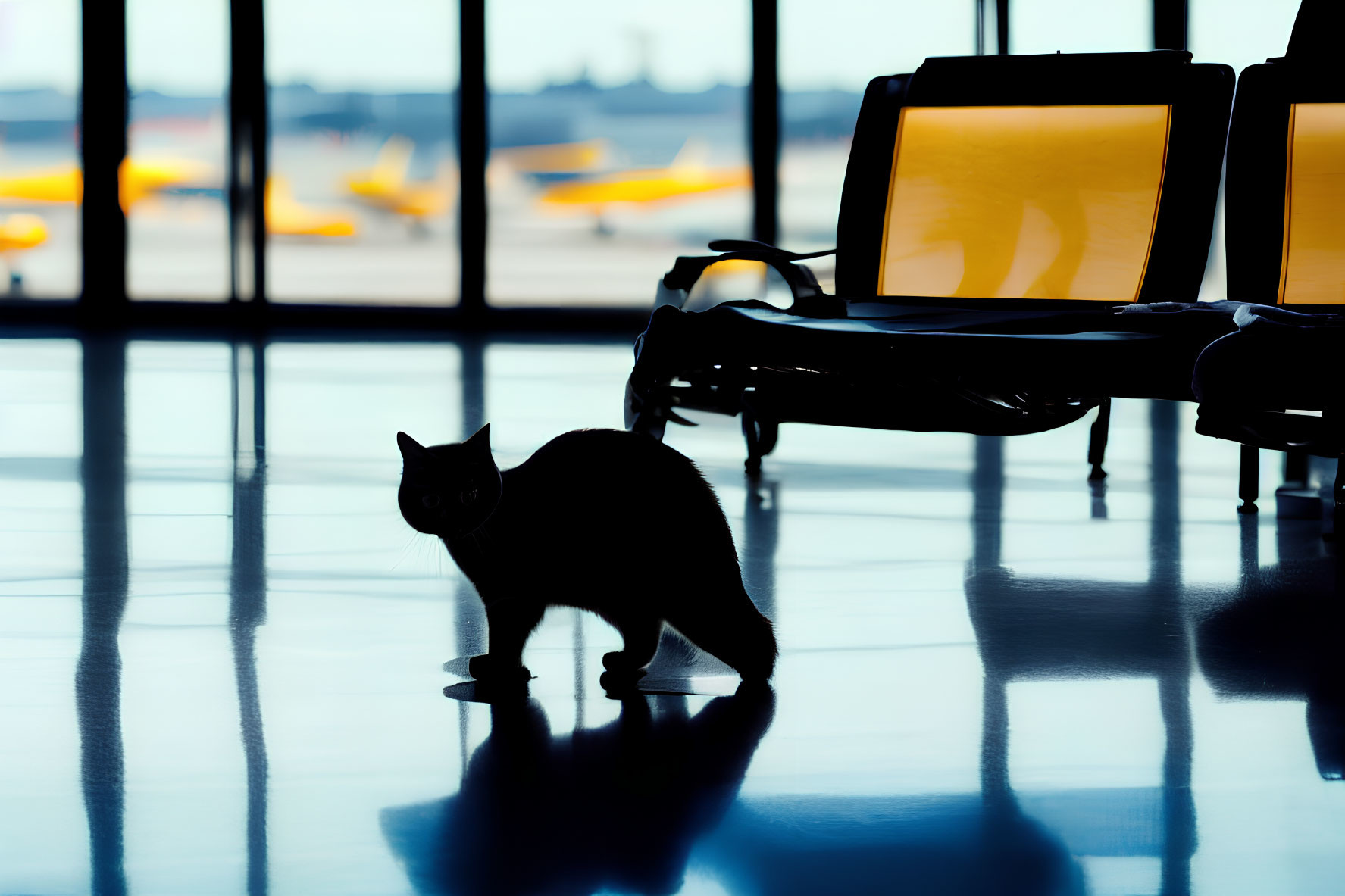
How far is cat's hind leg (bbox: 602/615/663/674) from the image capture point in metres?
1.76

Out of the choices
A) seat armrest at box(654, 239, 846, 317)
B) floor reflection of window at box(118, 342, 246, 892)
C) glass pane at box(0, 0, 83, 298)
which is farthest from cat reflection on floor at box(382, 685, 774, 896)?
glass pane at box(0, 0, 83, 298)

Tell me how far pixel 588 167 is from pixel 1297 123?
5.43 m

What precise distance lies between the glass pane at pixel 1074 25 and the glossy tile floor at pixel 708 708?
4.70m

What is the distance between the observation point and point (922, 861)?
131cm

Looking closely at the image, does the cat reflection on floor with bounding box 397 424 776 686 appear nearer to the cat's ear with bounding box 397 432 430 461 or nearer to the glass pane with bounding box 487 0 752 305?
the cat's ear with bounding box 397 432 430 461

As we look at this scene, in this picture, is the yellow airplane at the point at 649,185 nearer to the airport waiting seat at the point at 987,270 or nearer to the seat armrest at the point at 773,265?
the airport waiting seat at the point at 987,270

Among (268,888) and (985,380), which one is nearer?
(268,888)

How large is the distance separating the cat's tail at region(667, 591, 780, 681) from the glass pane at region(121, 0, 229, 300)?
21.1ft

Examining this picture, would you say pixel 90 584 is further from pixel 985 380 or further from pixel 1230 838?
pixel 1230 838

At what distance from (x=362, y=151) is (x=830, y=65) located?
2.46 metres

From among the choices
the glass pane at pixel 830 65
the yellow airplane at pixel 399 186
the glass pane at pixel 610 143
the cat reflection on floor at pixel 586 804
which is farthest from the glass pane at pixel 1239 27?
the cat reflection on floor at pixel 586 804

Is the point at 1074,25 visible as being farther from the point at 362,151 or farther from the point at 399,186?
the point at 362,151

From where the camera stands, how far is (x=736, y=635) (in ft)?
5.83

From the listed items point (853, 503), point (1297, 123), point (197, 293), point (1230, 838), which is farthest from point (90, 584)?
point (197, 293)
